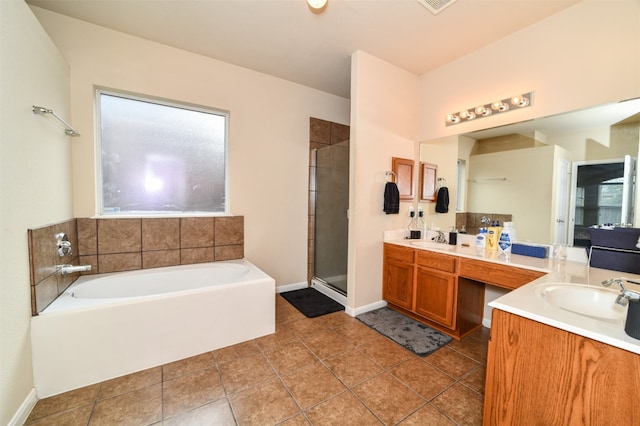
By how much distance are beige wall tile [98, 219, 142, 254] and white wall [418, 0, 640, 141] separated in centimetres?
339

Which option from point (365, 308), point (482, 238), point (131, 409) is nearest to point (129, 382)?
point (131, 409)

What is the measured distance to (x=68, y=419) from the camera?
141 cm

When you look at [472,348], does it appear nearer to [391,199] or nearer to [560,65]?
[391,199]

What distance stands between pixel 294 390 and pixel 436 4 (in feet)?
9.56

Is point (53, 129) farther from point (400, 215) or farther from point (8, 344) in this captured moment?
point (400, 215)

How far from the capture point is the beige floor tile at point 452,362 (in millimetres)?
1830

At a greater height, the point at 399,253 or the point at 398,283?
the point at 399,253

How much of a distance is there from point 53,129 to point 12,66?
0.57m

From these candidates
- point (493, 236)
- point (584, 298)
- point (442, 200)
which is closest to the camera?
point (584, 298)

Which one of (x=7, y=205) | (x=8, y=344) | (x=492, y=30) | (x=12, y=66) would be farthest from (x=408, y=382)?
(x=12, y=66)

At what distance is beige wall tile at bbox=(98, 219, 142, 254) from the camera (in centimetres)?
237

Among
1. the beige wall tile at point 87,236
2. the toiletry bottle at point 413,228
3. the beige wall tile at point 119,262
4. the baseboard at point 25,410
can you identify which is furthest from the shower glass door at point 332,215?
the baseboard at point 25,410

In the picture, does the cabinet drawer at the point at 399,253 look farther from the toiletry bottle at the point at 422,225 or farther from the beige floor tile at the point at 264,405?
the beige floor tile at the point at 264,405

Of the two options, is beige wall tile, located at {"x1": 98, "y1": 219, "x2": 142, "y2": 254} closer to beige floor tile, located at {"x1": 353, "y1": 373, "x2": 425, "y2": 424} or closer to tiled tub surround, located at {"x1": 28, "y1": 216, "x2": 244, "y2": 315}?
tiled tub surround, located at {"x1": 28, "y1": 216, "x2": 244, "y2": 315}
